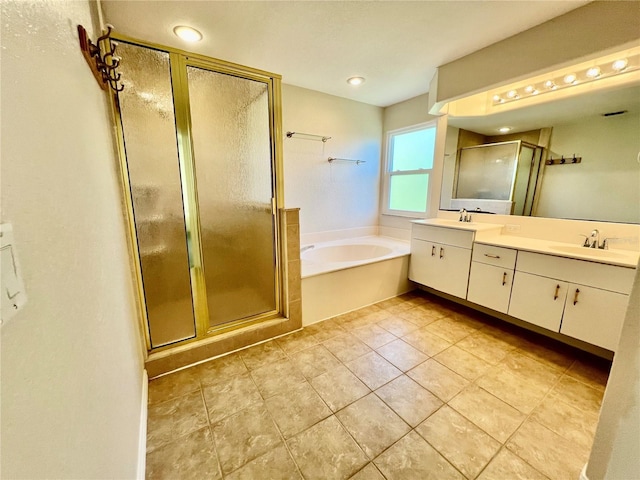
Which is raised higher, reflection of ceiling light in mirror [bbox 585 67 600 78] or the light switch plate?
reflection of ceiling light in mirror [bbox 585 67 600 78]

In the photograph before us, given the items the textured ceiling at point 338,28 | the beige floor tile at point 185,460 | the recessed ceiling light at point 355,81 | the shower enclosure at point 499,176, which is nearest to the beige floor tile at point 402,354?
the beige floor tile at point 185,460

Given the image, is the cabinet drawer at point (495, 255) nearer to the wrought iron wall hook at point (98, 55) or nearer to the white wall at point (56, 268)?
the white wall at point (56, 268)

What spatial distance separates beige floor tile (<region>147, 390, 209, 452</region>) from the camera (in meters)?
1.35

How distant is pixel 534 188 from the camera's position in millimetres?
2330

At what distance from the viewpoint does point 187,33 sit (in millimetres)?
1979

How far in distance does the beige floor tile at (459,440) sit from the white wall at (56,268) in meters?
1.40

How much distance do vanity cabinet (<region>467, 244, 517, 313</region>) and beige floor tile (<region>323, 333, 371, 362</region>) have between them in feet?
4.02

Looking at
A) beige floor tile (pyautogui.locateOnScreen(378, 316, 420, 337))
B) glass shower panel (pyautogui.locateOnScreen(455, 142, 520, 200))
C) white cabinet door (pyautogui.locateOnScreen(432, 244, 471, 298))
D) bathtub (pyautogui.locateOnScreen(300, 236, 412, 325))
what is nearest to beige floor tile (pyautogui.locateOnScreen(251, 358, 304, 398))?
bathtub (pyautogui.locateOnScreen(300, 236, 412, 325))

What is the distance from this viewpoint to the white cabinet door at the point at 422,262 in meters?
2.82

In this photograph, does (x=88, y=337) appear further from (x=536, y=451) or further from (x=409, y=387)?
(x=536, y=451)

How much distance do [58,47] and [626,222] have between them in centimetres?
327

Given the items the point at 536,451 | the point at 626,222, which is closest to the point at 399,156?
the point at 626,222

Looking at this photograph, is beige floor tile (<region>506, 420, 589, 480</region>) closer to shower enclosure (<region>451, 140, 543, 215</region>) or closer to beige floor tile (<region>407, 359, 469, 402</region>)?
beige floor tile (<region>407, 359, 469, 402</region>)

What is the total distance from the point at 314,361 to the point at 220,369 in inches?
27.1
